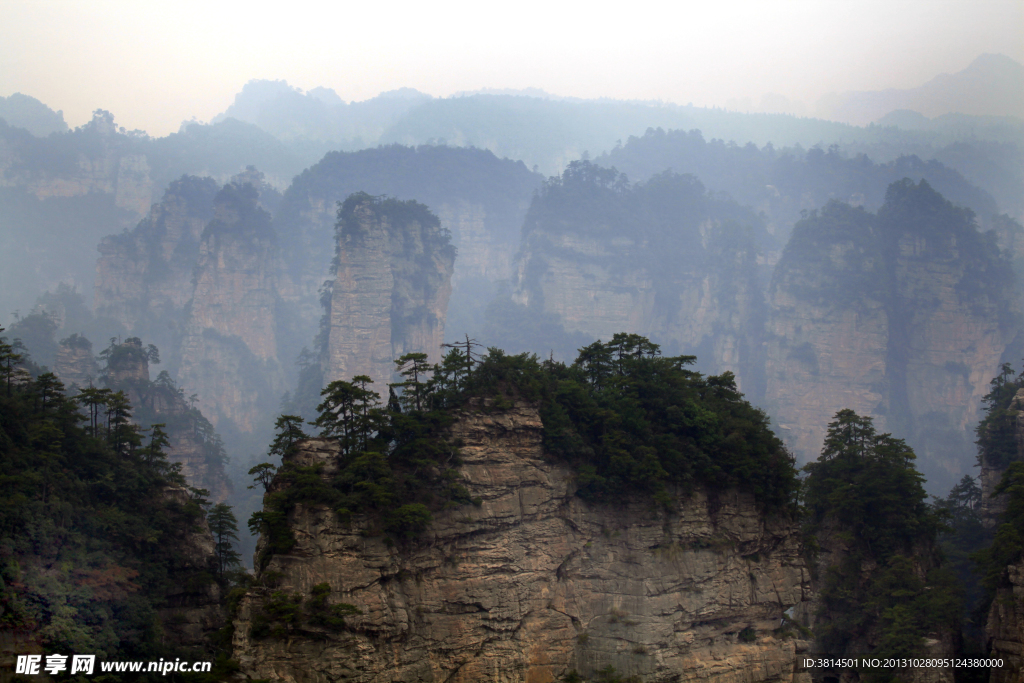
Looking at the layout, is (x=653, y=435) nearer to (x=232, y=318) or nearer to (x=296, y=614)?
(x=296, y=614)

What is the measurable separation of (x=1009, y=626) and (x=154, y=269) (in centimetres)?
7377

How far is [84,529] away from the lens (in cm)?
2522

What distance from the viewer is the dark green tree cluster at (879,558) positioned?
27.2 meters

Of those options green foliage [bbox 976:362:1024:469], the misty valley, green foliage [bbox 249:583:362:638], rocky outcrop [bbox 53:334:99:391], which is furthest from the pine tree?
green foliage [bbox 976:362:1024:469]

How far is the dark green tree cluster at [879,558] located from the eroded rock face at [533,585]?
11.5ft

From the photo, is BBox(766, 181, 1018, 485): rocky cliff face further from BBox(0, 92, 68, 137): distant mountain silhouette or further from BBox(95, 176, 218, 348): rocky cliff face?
BBox(0, 92, 68, 137): distant mountain silhouette

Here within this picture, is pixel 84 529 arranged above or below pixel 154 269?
below

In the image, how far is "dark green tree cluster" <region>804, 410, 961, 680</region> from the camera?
2725cm

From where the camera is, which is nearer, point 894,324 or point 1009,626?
point 1009,626

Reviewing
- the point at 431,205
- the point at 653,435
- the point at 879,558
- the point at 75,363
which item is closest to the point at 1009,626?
the point at 879,558

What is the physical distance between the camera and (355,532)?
2261cm

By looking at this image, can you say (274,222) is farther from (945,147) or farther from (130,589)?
(945,147)

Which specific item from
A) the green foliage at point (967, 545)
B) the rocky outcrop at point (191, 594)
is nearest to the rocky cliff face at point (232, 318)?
the rocky outcrop at point (191, 594)

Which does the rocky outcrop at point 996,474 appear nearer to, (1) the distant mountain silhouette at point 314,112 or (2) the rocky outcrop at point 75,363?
(2) the rocky outcrop at point 75,363
